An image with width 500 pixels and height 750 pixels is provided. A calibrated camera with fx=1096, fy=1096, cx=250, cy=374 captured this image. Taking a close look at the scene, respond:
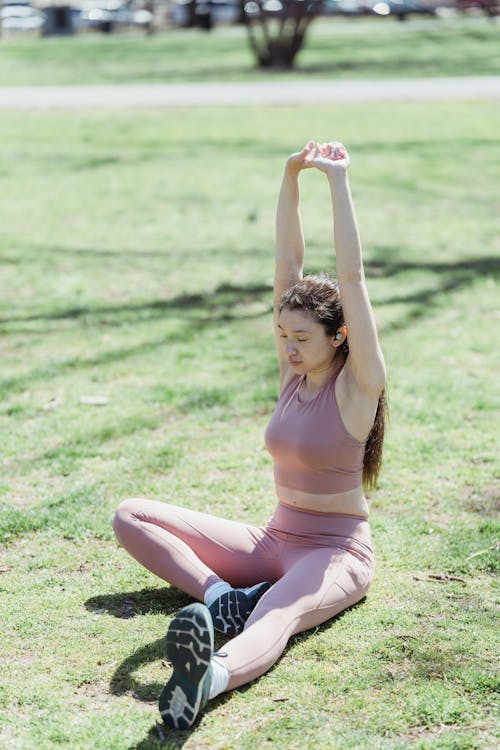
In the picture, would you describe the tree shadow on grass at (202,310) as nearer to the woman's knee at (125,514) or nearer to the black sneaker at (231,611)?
the woman's knee at (125,514)

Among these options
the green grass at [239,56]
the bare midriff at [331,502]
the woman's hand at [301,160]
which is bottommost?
the green grass at [239,56]

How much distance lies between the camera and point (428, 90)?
1828 centimetres

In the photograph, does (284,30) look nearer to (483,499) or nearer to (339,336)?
(483,499)

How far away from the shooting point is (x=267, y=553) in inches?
139

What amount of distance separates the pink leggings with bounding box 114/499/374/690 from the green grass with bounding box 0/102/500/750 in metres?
0.13

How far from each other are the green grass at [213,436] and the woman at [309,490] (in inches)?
6.7

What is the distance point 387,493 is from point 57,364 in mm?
2322

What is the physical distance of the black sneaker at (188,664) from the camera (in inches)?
108

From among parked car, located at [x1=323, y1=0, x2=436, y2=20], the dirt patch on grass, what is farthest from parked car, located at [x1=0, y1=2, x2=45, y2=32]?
the dirt patch on grass

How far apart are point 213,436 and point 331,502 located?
65.1 inches

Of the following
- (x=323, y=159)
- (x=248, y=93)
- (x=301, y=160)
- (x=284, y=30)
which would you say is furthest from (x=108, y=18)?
(x=323, y=159)

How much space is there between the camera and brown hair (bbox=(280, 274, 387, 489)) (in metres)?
3.45

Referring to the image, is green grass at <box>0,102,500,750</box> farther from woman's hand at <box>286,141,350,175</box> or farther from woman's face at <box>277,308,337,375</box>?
woman's hand at <box>286,141,350,175</box>

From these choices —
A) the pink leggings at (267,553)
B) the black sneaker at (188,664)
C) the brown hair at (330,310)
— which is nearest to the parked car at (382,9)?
the brown hair at (330,310)
